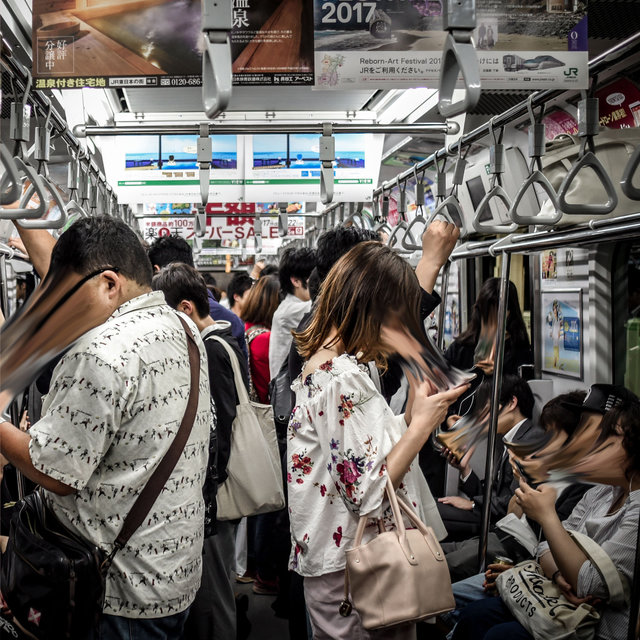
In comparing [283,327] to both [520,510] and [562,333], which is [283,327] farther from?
[520,510]

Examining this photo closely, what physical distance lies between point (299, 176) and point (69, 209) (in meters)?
3.23

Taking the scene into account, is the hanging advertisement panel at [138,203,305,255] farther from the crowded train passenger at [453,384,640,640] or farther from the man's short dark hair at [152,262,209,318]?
the crowded train passenger at [453,384,640,640]

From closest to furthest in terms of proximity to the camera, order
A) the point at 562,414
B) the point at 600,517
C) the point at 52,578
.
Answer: the point at 52,578 < the point at 600,517 < the point at 562,414

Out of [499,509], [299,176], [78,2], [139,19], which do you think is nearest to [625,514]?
[499,509]

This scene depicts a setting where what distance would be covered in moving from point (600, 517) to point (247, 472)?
1373mm

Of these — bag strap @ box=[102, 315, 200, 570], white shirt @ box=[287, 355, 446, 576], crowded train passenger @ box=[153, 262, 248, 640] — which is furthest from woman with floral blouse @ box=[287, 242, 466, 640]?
crowded train passenger @ box=[153, 262, 248, 640]

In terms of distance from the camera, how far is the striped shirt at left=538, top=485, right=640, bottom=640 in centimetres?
213

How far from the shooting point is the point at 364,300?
195 cm

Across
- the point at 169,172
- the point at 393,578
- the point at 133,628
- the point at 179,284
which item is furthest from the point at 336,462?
the point at 169,172

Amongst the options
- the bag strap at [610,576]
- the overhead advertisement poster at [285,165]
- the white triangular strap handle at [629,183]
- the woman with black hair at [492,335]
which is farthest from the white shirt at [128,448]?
the overhead advertisement poster at [285,165]

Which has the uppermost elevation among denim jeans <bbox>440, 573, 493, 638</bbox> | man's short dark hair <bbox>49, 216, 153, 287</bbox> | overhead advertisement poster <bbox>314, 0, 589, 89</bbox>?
overhead advertisement poster <bbox>314, 0, 589, 89</bbox>

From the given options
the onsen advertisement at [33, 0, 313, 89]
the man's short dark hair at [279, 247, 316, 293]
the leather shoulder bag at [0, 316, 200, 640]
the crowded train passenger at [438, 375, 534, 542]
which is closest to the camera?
the leather shoulder bag at [0, 316, 200, 640]

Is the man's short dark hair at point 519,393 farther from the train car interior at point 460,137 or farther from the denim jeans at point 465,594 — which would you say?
the denim jeans at point 465,594

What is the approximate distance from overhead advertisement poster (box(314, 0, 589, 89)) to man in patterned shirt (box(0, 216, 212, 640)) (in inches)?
39.9
